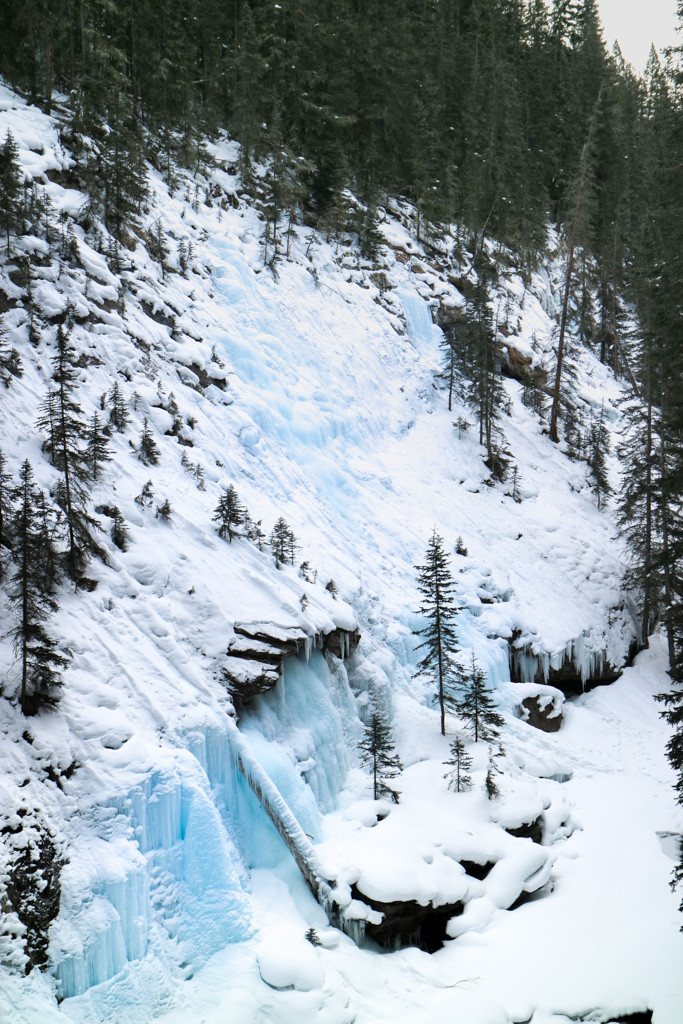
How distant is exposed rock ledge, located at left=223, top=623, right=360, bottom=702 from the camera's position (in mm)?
11930

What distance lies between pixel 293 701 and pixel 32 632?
5438mm

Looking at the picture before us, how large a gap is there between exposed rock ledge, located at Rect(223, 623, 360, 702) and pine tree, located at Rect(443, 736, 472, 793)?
3.52 m

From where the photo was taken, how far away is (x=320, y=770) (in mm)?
12898

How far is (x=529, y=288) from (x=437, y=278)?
7173 mm

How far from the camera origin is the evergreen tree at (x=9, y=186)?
16.3 meters

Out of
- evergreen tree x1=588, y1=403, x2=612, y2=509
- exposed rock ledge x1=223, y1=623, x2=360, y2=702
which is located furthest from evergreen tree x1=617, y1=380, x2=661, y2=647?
exposed rock ledge x1=223, y1=623, x2=360, y2=702

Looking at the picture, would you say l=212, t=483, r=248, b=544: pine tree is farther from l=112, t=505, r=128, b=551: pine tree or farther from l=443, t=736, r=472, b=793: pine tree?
l=443, t=736, r=472, b=793: pine tree

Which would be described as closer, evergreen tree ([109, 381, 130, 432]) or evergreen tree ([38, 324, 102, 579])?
evergreen tree ([38, 324, 102, 579])

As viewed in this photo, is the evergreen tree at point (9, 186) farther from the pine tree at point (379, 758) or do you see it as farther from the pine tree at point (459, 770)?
the pine tree at point (459, 770)

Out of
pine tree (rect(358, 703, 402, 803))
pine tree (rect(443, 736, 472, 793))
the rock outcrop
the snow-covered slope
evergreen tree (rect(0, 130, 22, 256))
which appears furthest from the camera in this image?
evergreen tree (rect(0, 130, 22, 256))

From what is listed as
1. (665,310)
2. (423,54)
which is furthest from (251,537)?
(423,54)

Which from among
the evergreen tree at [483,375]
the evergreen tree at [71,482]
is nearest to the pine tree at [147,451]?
the evergreen tree at [71,482]

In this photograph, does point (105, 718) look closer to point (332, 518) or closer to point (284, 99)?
point (332, 518)

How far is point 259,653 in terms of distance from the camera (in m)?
12.5
